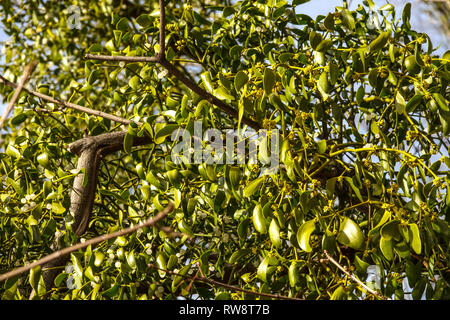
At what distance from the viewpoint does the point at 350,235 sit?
0.65 meters

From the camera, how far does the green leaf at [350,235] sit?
0.64 metres

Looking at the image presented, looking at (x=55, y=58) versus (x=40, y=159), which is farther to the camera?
(x=55, y=58)

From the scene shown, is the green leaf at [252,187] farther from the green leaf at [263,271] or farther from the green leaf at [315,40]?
the green leaf at [315,40]

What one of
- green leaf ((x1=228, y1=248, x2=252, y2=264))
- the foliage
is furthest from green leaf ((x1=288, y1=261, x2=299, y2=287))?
green leaf ((x1=228, y1=248, x2=252, y2=264))

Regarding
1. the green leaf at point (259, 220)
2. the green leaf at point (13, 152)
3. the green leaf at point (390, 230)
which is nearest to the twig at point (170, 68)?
the green leaf at point (259, 220)

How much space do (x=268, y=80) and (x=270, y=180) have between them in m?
0.17

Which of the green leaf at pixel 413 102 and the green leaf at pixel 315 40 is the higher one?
the green leaf at pixel 315 40

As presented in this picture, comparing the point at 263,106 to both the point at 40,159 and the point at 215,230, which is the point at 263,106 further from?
the point at 40,159

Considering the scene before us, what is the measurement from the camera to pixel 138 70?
0.95 m

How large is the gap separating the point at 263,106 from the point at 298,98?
10cm

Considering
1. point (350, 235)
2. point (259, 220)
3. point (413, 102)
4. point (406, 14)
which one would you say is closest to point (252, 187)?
point (259, 220)

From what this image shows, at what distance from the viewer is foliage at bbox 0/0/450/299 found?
28.2 inches

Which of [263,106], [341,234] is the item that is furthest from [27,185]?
[341,234]
